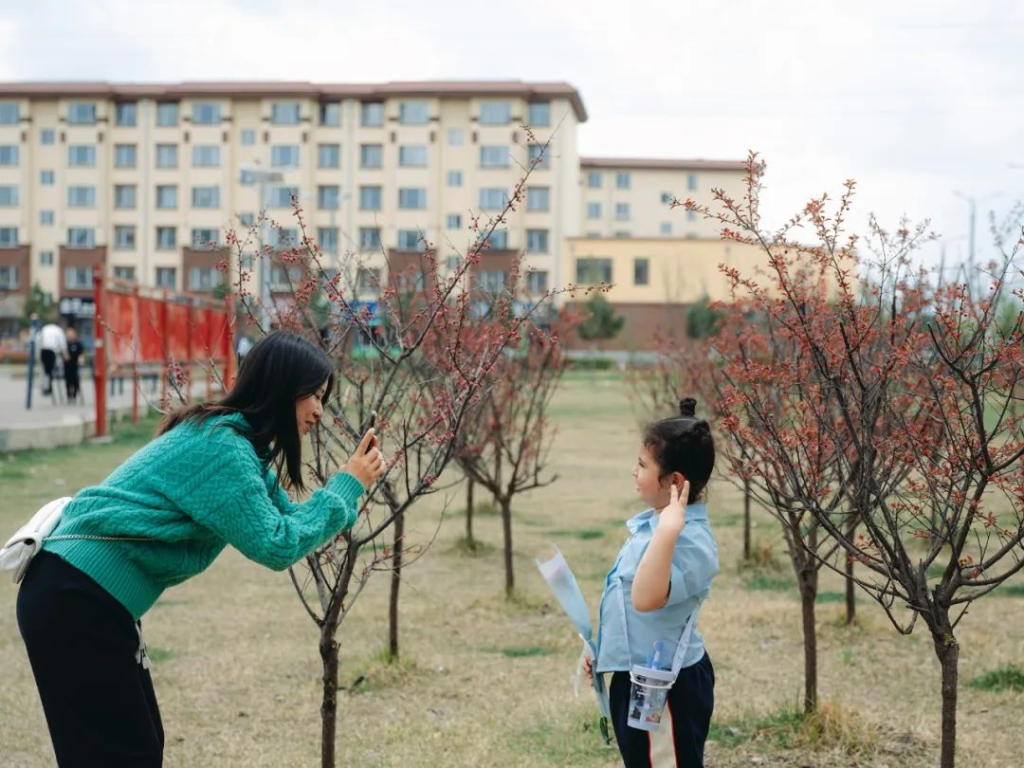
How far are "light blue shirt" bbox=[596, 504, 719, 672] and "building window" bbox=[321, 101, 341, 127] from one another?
58546mm

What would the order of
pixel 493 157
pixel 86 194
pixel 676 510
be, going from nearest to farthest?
1. pixel 676 510
2. pixel 493 157
3. pixel 86 194

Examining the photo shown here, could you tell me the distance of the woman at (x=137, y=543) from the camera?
272 cm

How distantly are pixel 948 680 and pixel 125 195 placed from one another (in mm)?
62267

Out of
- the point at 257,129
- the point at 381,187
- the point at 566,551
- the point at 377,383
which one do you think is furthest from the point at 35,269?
the point at 377,383

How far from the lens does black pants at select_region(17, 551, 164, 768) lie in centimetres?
271

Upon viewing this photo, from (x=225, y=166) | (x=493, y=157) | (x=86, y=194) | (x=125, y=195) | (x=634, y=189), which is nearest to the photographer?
(x=493, y=157)

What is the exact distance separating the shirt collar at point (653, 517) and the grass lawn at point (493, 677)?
177 centimetres

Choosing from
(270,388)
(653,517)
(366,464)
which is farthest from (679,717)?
(270,388)

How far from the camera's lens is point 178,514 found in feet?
9.16

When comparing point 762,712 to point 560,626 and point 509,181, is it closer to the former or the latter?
point 560,626

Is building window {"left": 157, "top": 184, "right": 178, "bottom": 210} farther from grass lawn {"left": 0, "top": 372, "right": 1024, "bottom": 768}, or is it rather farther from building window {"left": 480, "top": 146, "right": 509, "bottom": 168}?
grass lawn {"left": 0, "top": 372, "right": 1024, "bottom": 768}

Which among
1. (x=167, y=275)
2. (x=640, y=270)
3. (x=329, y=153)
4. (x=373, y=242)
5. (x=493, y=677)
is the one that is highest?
(x=329, y=153)

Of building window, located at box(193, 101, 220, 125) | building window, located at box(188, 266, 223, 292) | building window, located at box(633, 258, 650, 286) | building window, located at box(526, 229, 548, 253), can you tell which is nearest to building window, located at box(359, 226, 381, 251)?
building window, located at box(526, 229, 548, 253)

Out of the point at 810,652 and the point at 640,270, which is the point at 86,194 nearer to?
the point at 640,270
